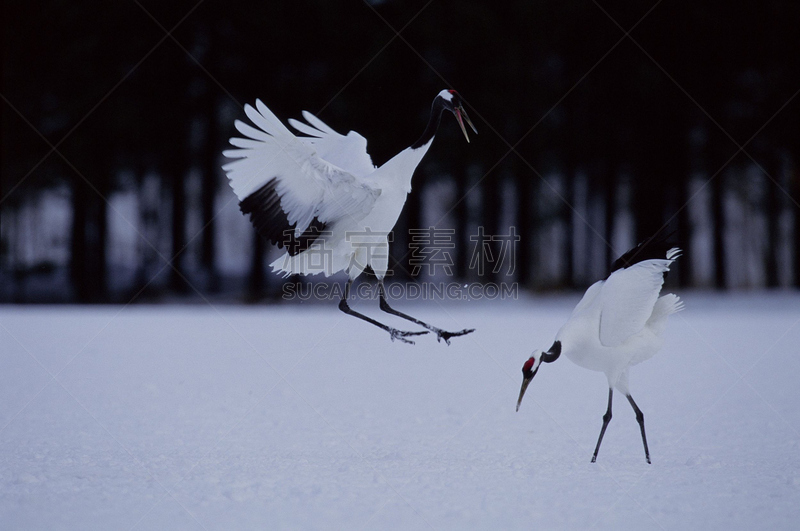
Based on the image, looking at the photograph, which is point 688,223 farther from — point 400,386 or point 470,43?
point 400,386

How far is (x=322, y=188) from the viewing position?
4.91 meters

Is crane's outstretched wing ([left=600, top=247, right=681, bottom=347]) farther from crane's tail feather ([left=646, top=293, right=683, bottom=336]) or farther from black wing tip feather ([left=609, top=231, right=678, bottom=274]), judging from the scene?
crane's tail feather ([left=646, top=293, right=683, bottom=336])

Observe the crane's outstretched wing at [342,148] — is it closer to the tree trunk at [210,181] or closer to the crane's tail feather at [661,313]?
the crane's tail feather at [661,313]

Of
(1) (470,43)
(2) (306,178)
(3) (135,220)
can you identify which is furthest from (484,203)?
(2) (306,178)

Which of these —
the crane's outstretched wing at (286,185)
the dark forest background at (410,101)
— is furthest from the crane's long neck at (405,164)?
the dark forest background at (410,101)

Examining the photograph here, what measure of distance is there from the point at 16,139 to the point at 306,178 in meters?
13.0

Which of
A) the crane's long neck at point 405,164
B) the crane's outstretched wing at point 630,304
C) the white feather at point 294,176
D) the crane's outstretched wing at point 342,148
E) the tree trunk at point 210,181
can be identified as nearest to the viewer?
the crane's outstretched wing at point 630,304

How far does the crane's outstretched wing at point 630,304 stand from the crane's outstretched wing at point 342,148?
6.86ft

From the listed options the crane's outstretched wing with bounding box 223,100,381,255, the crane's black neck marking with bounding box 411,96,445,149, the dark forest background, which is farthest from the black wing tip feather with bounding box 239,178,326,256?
the dark forest background

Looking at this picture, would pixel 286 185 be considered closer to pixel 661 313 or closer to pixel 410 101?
pixel 661 313

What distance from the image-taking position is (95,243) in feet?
63.0

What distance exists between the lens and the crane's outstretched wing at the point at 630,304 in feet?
13.4

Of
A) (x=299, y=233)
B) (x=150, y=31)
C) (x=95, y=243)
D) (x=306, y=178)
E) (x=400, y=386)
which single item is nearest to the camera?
(x=306, y=178)

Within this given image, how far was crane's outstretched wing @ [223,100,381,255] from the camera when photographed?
15.4 feet
